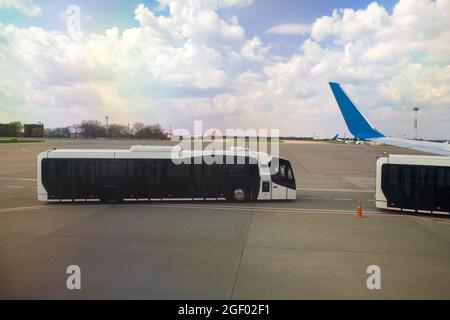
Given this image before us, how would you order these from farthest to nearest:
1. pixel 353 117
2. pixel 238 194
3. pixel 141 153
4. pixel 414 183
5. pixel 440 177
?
pixel 353 117, pixel 238 194, pixel 141 153, pixel 414 183, pixel 440 177

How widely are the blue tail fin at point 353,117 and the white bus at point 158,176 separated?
14.5 feet

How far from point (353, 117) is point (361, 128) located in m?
0.83

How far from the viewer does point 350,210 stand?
17.5 metres

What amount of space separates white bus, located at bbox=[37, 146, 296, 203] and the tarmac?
798mm

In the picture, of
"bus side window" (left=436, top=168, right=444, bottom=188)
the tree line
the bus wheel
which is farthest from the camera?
the tree line

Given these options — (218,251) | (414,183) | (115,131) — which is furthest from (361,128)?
(115,131)

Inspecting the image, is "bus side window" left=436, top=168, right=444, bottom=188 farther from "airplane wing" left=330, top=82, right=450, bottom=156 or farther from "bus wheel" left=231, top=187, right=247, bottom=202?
"bus wheel" left=231, top=187, right=247, bottom=202

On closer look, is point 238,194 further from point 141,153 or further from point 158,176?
point 141,153

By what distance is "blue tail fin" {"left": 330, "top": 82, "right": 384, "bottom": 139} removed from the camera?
63.7 feet

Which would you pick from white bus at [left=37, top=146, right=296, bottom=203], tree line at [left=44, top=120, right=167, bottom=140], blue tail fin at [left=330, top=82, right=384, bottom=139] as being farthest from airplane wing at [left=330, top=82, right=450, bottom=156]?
tree line at [left=44, top=120, right=167, bottom=140]

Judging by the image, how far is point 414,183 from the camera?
1688 cm

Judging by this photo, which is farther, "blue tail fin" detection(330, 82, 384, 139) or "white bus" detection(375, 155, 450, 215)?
"blue tail fin" detection(330, 82, 384, 139)

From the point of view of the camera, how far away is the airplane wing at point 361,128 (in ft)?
63.6
